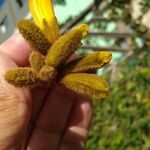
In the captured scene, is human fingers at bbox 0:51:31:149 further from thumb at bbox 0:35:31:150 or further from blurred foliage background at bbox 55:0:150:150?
blurred foliage background at bbox 55:0:150:150

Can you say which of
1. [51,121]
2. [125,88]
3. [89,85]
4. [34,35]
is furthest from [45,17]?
[125,88]

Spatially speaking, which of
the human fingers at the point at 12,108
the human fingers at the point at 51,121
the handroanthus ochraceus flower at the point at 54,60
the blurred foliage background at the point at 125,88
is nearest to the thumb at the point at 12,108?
the human fingers at the point at 12,108

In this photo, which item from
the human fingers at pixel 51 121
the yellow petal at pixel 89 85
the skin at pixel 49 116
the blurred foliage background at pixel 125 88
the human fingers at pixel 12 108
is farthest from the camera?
the blurred foliage background at pixel 125 88

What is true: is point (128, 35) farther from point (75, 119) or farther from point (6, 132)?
point (6, 132)

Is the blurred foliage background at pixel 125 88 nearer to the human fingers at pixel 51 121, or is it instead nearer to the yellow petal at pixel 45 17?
the human fingers at pixel 51 121

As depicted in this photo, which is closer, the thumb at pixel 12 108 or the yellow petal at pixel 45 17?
the yellow petal at pixel 45 17

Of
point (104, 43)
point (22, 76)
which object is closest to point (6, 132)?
point (22, 76)

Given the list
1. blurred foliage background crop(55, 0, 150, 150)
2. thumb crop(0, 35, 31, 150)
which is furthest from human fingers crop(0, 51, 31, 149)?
blurred foliage background crop(55, 0, 150, 150)

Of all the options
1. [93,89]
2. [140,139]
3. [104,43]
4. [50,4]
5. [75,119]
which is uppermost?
[50,4]
